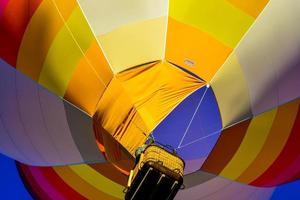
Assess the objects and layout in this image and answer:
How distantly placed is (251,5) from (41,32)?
2.30m

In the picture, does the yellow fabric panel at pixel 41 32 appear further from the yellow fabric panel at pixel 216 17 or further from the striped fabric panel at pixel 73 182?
the striped fabric panel at pixel 73 182

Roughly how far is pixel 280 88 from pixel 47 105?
269 centimetres

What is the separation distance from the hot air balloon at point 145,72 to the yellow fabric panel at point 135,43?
0.4 inches

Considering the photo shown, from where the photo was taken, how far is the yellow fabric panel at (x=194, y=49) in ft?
17.9

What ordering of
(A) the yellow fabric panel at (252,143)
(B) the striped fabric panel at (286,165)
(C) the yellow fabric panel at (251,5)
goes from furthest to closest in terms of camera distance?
(B) the striped fabric panel at (286,165)
(A) the yellow fabric panel at (252,143)
(C) the yellow fabric panel at (251,5)

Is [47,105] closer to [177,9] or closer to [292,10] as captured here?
[177,9]

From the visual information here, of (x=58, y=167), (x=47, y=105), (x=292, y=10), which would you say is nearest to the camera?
(x=292, y=10)

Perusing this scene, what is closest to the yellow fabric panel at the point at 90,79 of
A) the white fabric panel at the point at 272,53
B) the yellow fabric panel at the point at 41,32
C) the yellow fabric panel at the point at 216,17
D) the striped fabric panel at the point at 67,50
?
the striped fabric panel at the point at 67,50

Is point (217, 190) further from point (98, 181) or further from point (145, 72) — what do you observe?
point (145, 72)

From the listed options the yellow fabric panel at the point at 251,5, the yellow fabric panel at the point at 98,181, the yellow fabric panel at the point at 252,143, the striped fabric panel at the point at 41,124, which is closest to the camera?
the yellow fabric panel at the point at 251,5

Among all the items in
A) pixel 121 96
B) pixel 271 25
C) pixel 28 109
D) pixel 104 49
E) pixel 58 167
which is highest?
pixel 271 25

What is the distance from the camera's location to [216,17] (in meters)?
5.35

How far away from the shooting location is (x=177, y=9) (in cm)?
543

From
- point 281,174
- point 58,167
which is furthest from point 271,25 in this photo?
point 58,167
